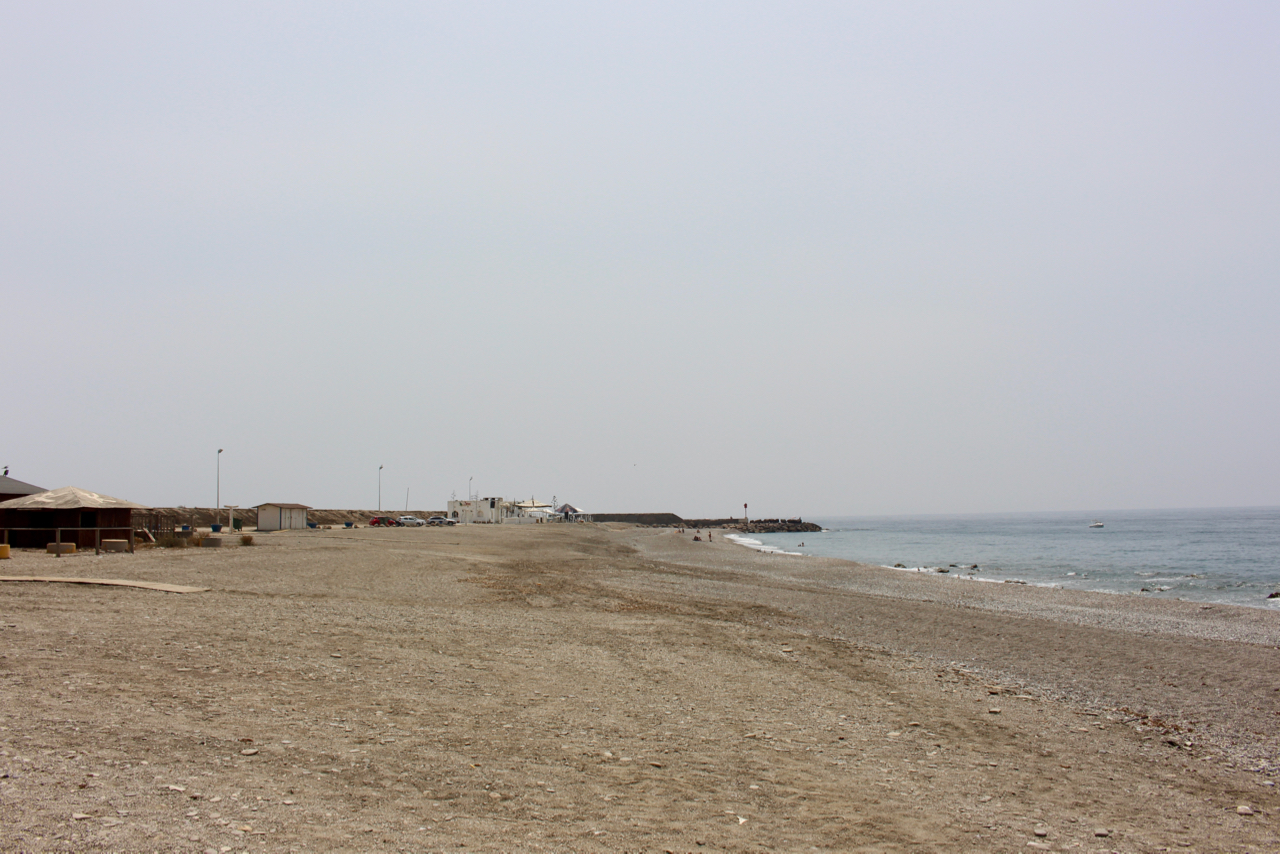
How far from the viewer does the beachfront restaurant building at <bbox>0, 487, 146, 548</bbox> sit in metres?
27.4

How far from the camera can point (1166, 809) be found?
722 cm

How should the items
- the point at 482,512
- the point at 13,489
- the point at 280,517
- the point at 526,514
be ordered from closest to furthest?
the point at 13,489 → the point at 280,517 → the point at 482,512 → the point at 526,514

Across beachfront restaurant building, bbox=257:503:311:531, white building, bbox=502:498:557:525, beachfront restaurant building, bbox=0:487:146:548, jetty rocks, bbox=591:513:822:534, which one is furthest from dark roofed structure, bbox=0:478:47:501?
jetty rocks, bbox=591:513:822:534

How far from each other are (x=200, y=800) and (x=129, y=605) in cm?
942

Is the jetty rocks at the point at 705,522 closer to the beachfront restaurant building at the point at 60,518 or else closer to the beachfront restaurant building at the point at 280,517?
the beachfront restaurant building at the point at 280,517

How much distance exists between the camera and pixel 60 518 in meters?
28.0

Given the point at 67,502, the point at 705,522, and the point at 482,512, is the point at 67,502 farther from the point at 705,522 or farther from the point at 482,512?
the point at 705,522

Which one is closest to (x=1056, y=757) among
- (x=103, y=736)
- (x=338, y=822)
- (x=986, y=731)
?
(x=986, y=731)

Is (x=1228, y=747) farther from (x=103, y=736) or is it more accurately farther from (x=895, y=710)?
(x=103, y=736)

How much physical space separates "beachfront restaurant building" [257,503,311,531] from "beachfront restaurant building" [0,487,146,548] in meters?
27.9

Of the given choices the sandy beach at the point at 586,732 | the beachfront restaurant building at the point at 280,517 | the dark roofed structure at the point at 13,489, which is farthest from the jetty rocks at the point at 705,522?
the sandy beach at the point at 586,732

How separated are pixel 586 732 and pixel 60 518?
27536mm

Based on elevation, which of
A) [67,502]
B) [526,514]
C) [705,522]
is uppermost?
[67,502]

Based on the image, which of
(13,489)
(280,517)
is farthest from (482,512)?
(13,489)
